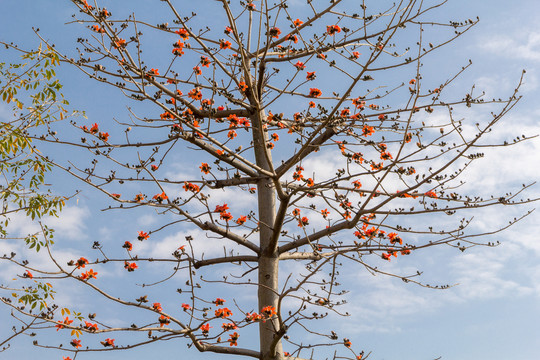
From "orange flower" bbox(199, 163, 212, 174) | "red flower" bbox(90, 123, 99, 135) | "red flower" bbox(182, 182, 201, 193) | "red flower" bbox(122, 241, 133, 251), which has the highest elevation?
"red flower" bbox(90, 123, 99, 135)

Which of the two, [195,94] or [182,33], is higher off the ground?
[182,33]

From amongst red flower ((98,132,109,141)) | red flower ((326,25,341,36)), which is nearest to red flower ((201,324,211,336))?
red flower ((98,132,109,141))

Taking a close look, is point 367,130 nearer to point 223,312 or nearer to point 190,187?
point 190,187

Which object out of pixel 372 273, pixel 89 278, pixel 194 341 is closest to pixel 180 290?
pixel 194 341

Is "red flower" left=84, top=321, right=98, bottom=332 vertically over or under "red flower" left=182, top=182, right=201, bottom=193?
under

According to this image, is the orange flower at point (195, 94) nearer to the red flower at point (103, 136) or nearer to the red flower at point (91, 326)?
the red flower at point (103, 136)

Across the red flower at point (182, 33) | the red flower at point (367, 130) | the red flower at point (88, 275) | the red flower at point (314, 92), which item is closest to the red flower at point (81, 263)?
the red flower at point (88, 275)

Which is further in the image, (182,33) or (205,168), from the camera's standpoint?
(205,168)

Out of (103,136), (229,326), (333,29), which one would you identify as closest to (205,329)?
(229,326)

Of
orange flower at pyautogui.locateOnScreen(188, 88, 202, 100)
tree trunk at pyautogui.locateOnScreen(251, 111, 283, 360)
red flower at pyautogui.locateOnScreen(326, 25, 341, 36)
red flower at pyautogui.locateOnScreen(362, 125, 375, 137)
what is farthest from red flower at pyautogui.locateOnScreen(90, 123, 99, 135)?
red flower at pyautogui.locateOnScreen(362, 125, 375, 137)

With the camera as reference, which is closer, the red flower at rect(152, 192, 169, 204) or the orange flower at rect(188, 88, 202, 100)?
Result: the red flower at rect(152, 192, 169, 204)

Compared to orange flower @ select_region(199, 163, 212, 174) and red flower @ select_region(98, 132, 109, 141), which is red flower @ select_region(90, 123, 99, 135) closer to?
red flower @ select_region(98, 132, 109, 141)

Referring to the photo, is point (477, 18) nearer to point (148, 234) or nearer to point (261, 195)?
point (261, 195)

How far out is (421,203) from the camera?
548 cm
